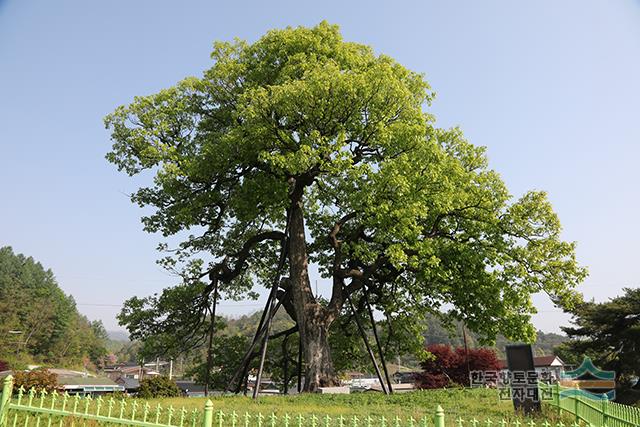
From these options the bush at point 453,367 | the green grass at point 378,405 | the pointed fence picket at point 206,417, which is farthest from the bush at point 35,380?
the bush at point 453,367

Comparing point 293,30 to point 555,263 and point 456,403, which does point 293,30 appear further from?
point 456,403

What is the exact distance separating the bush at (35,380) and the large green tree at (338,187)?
3.94 metres

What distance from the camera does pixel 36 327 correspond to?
241 ft

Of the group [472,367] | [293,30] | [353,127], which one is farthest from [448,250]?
[472,367]

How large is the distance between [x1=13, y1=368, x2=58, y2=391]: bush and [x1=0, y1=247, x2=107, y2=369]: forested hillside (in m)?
55.6

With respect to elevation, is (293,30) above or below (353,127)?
above

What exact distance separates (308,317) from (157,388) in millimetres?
5648

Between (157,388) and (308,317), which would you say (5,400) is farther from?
(308,317)

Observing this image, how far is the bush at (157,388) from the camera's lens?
45.7 feet

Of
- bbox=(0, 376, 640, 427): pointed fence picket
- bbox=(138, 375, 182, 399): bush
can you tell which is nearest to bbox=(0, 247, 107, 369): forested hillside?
bbox=(138, 375, 182, 399): bush

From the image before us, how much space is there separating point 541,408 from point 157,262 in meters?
15.3

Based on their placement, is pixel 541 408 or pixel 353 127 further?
pixel 353 127

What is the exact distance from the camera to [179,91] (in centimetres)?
1761

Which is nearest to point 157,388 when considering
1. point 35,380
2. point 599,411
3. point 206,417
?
point 35,380
